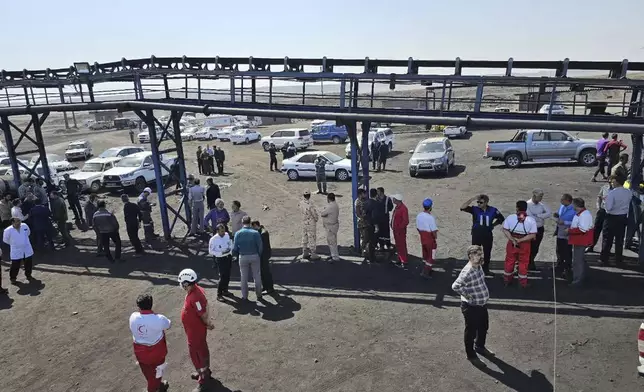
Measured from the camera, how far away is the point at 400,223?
9828 mm

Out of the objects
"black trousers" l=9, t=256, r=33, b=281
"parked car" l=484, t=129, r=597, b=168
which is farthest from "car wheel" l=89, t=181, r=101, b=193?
Answer: "parked car" l=484, t=129, r=597, b=168

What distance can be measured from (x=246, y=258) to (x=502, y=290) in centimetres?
504

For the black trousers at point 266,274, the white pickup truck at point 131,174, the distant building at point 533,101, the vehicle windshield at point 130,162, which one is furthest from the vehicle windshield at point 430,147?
the black trousers at point 266,274

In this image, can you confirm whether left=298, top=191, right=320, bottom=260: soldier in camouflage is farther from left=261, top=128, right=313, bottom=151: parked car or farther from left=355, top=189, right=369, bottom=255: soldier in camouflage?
left=261, top=128, right=313, bottom=151: parked car

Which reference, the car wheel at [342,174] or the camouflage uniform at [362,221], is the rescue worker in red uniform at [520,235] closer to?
the camouflage uniform at [362,221]

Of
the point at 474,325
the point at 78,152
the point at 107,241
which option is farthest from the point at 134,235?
the point at 78,152

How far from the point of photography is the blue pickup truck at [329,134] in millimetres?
35125

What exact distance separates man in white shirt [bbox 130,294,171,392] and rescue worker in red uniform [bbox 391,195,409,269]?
5.63 metres

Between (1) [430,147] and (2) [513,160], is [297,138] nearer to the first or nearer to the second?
(1) [430,147]

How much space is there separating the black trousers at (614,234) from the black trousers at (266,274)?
7.18m

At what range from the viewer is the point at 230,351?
7352mm

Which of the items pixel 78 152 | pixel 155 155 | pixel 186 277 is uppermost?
pixel 155 155

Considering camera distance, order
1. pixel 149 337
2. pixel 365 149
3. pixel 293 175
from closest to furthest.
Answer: pixel 149 337
pixel 365 149
pixel 293 175

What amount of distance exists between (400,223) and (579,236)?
11.2 ft
